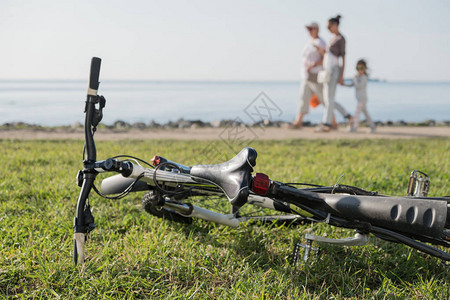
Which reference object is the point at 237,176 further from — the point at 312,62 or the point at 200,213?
the point at 312,62

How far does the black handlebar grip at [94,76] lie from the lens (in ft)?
7.04

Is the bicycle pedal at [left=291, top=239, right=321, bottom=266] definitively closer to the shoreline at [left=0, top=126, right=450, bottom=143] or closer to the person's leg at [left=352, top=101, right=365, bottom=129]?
the shoreline at [left=0, top=126, right=450, bottom=143]

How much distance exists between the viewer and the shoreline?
8.48 meters

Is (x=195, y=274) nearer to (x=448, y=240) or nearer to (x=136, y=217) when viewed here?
(x=136, y=217)

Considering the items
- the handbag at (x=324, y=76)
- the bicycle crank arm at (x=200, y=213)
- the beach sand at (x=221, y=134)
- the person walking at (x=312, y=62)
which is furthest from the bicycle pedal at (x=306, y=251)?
the person walking at (x=312, y=62)

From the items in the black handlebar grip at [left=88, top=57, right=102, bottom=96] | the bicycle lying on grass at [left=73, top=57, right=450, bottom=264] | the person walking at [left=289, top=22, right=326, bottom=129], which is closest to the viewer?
the bicycle lying on grass at [left=73, top=57, right=450, bottom=264]

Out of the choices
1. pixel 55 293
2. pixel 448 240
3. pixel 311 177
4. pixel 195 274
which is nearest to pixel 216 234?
pixel 195 274

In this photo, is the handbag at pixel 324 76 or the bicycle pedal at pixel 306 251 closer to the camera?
the bicycle pedal at pixel 306 251

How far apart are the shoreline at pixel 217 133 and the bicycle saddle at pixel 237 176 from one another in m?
5.63

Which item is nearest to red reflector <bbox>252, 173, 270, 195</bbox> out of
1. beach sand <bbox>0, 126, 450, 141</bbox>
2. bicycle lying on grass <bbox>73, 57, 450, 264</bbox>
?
bicycle lying on grass <bbox>73, 57, 450, 264</bbox>

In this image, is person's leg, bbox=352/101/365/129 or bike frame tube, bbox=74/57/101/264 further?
person's leg, bbox=352/101/365/129

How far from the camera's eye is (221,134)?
9.50 meters

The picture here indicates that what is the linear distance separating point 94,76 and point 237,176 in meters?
0.93

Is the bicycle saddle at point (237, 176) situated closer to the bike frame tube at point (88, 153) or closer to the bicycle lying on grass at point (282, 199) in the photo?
the bicycle lying on grass at point (282, 199)
